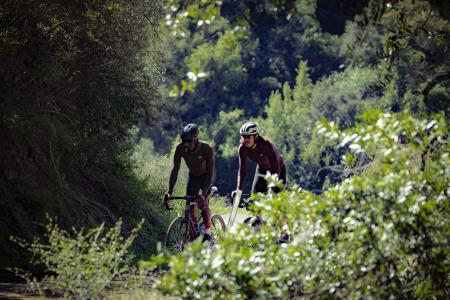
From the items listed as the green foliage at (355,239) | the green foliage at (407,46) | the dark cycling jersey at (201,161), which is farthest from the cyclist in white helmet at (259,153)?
the green foliage at (355,239)

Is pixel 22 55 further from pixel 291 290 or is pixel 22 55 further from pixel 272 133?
pixel 272 133

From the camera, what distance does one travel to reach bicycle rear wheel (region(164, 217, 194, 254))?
13.8 metres

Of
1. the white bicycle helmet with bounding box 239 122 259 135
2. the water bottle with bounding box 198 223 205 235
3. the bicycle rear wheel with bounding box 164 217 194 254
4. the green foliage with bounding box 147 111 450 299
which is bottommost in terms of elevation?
the green foliage with bounding box 147 111 450 299

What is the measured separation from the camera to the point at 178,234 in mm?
13992

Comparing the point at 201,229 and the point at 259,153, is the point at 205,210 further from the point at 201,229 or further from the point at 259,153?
the point at 259,153

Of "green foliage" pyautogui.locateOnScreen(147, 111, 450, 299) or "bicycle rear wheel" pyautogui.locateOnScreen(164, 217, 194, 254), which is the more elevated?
"bicycle rear wheel" pyautogui.locateOnScreen(164, 217, 194, 254)

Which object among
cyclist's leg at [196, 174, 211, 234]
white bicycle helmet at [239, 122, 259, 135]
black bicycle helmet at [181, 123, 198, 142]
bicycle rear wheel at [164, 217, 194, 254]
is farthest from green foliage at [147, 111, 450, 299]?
cyclist's leg at [196, 174, 211, 234]

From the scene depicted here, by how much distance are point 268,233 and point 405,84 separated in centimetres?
5822

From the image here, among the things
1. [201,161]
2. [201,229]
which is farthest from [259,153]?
[201,229]

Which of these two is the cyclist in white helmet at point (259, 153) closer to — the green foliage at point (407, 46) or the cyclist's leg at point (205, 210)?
the cyclist's leg at point (205, 210)

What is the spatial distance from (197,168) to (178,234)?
1.10 metres

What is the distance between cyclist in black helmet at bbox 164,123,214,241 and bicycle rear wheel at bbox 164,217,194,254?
25 centimetres

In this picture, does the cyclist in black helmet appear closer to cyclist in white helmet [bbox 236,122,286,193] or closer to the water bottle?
the water bottle

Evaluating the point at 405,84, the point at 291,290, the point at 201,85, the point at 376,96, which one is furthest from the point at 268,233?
the point at 201,85
